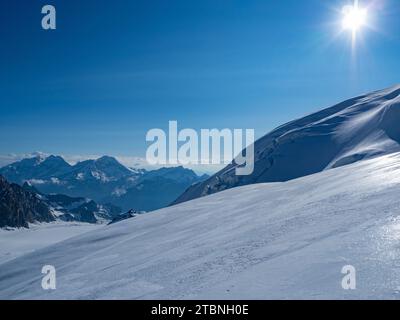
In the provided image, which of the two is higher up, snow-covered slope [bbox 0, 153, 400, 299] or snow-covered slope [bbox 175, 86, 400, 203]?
snow-covered slope [bbox 175, 86, 400, 203]

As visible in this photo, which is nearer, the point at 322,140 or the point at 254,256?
the point at 254,256

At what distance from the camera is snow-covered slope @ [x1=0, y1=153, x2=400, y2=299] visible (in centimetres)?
813

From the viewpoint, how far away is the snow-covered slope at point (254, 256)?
8133 mm

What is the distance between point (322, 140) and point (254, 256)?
152 metres

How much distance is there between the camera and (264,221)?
16094mm

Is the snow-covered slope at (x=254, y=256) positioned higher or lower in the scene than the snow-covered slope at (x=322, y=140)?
lower

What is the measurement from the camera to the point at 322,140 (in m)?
154

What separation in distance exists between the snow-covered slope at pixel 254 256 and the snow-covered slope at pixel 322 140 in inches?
3611

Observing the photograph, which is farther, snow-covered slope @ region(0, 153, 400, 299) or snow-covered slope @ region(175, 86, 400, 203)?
snow-covered slope @ region(175, 86, 400, 203)

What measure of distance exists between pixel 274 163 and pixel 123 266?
495ft

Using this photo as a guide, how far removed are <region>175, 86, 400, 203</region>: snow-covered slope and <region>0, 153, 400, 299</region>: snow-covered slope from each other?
91709 millimetres

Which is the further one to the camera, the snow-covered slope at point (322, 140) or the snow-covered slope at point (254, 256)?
the snow-covered slope at point (322, 140)

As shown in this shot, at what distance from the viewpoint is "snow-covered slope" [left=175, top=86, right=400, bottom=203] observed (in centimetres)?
12206
